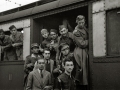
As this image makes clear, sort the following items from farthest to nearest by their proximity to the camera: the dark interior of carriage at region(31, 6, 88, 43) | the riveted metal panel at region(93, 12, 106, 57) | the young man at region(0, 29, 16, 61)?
the young man at region(0, 29, 16, 61), the dark interior of carriage at region(31, 6, 88, 43), the riveted metal panel at region(93, 12, 106, 57)

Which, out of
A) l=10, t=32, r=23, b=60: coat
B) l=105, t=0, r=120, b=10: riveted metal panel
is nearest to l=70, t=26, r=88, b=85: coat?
l=105, t=0, r=120, b=10: riveted metal panel

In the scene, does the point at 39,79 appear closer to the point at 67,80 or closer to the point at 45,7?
the point at 67,80

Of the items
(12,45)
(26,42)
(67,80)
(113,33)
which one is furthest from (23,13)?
(67,80)

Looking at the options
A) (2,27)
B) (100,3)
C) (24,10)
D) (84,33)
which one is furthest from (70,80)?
(2,27)

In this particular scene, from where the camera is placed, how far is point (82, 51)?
15.3ft

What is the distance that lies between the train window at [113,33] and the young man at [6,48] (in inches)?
137

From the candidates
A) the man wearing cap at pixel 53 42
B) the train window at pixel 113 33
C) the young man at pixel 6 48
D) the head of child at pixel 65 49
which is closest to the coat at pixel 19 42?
the young man at pixel 6 48

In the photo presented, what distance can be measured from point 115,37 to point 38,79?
180 centimetres

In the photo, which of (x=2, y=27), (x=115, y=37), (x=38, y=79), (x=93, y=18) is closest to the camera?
(x=38, y=79)

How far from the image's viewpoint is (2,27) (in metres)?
7.16

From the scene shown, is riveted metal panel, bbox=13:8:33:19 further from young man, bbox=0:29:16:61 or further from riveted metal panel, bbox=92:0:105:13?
riveted metal panel, bbox=92:0:105:13

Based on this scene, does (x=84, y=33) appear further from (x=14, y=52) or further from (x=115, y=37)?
(x=14, y=52)

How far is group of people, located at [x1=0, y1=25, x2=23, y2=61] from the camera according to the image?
245 inches

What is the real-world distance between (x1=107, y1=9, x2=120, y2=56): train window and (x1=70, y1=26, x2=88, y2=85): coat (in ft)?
1.99
